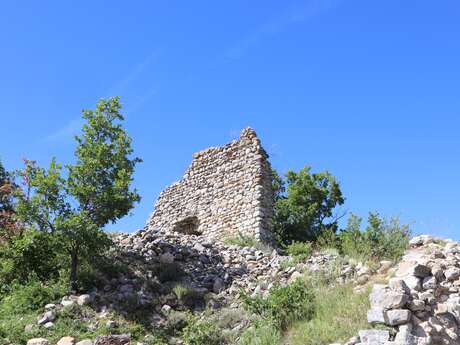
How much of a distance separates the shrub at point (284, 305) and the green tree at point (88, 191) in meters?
3.43

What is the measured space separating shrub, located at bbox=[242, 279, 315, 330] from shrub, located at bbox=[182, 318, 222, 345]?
25.7 inches

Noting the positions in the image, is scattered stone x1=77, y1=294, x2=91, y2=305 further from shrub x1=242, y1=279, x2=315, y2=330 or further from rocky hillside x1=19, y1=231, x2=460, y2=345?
shrub x1=242, y1=279, x2=315, y2=330

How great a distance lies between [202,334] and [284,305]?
1.37 m

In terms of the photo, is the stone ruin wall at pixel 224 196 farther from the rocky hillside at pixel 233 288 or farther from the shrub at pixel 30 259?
the shrub at pixel 30 259

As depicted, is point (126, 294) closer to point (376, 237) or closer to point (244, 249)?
point (244, 249)

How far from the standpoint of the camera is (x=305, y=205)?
1766 centimetres

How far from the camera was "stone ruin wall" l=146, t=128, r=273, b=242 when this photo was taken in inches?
553

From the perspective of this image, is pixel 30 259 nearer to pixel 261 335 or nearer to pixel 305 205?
pixel 261 335

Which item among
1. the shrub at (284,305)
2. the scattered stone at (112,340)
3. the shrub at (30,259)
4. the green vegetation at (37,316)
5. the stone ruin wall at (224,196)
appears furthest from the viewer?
the stone ruin wall at (224,196)

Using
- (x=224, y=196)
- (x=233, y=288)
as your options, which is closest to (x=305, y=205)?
(x=224, y=196)

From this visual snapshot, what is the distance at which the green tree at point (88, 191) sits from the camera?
379 inches

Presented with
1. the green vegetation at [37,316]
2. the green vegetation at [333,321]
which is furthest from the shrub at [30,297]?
the green vegetation at [333,321]

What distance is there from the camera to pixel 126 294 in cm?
939

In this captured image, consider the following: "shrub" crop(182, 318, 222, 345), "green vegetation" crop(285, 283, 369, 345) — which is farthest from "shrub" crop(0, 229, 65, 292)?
"green vegetation" crop(285, 283, 369, 345)
